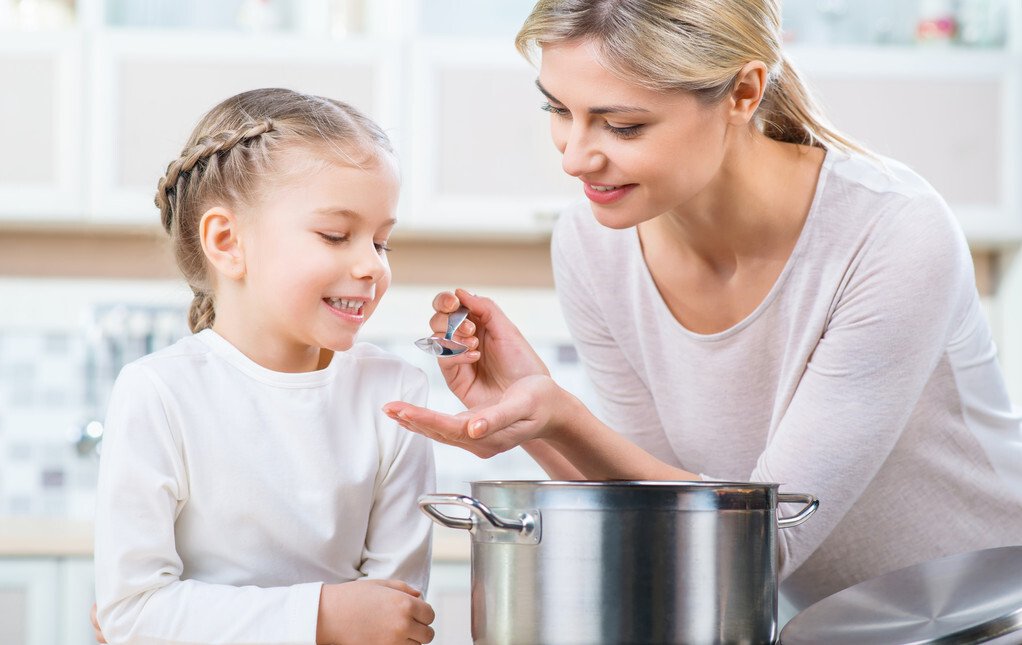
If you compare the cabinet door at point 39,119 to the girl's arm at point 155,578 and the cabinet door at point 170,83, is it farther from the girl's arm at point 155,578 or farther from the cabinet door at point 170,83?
the girl's arm at point 155,578

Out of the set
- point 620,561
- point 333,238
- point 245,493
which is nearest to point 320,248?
point 333,238

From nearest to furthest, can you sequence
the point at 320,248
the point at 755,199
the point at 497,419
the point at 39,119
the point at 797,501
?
the point at 797,501
the point at 497,419
the point at 320,248
the point at 755,199
the point at 39,119

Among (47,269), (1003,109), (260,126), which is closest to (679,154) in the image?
(260,126)

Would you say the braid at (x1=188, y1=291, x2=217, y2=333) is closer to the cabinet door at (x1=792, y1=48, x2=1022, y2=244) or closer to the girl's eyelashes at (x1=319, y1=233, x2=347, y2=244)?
the girl's eyelashes at (x1=319, y1=233, x2=347, y2=244)

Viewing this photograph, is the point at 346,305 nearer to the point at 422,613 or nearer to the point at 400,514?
the point at 400,514

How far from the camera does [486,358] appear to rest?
127 cm

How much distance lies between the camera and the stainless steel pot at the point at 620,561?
750 millimetres

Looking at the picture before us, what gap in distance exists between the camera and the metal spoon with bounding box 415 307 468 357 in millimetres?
1048

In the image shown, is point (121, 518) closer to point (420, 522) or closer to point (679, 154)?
point (420, 522)

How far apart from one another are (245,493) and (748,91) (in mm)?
658

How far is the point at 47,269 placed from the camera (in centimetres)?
286

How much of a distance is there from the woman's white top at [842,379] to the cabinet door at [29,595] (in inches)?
52.8

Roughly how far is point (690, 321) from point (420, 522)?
46 centimetres

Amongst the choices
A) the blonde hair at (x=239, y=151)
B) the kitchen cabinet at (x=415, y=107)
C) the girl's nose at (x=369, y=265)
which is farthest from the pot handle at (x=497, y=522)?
the kitchen cabinet at (x=415, y=107)
